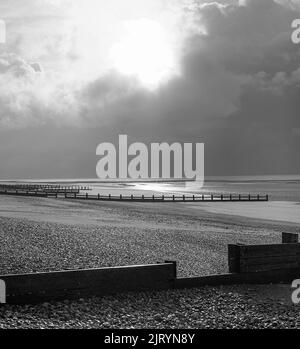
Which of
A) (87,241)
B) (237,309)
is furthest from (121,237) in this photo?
(237,309)

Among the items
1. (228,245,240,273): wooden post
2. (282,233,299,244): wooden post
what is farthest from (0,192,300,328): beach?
(282,233,299,244): wooden post

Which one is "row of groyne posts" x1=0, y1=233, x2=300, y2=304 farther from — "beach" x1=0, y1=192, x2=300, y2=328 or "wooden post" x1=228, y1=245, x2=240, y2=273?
"beach" x1=0, y1=192, x2=300, y2=328

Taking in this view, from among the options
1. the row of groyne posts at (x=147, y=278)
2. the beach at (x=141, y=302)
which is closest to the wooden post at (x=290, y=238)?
the row of groyne posts at (x=147, y=278)

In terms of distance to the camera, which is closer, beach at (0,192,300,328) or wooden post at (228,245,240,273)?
beach at (0,192,300,328)

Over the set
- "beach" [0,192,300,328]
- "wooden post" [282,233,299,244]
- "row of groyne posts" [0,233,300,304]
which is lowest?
"beach" [0,192,300,328]

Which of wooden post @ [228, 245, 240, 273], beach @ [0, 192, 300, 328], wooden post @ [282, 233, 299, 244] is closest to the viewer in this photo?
beach @ [0, 192, 300, 328]

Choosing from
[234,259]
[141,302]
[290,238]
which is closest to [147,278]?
[141,302]

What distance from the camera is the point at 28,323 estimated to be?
26.2 ft

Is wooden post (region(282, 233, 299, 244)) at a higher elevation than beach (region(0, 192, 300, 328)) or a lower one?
higher

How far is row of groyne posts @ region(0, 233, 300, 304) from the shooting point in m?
8.93

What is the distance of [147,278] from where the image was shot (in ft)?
33.3

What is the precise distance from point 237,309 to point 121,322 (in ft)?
8.10

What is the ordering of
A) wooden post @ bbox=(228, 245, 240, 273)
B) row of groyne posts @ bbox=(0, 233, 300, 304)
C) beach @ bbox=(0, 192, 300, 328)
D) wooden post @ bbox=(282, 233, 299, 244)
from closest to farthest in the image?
beach @ bbox=(0, 192, 300, 328) < row of groyne posts @ bbox=(0, 233, 300, 304) < wooden post @ bbox=(228, 245, 240, 273) < wooden post @ bbox=(282, 233, 299, 244)
